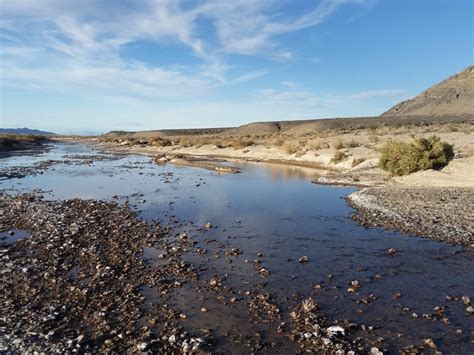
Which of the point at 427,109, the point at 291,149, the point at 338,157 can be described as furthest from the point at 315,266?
the point at 427,109

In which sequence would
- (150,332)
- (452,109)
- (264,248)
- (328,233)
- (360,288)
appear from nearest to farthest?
(150,332), (360,288), (264,248), (328,233), (452,109)

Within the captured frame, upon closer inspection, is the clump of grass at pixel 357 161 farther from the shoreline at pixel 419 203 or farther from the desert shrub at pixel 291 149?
the desert shrub at pixel 291 149

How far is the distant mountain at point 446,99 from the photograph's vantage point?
13000 centimetres

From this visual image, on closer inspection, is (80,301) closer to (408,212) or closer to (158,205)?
(158,205)

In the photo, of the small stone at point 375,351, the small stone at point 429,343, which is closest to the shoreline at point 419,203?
the small stone at point 429,343

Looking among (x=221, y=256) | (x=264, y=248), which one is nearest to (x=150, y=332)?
(x=221, y=256)

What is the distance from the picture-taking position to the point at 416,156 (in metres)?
25.7

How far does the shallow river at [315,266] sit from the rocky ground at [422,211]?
0.68 meters

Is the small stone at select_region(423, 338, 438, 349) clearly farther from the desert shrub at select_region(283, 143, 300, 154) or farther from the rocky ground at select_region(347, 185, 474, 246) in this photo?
the desert shrub at select_region(283, 143, 300, 154)

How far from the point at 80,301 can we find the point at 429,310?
730cm

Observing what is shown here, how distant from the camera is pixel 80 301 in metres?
8.54

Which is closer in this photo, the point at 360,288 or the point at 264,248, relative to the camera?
the point at 360,288

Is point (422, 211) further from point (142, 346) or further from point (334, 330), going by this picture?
point (142, 346)

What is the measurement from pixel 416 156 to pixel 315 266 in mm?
18028
